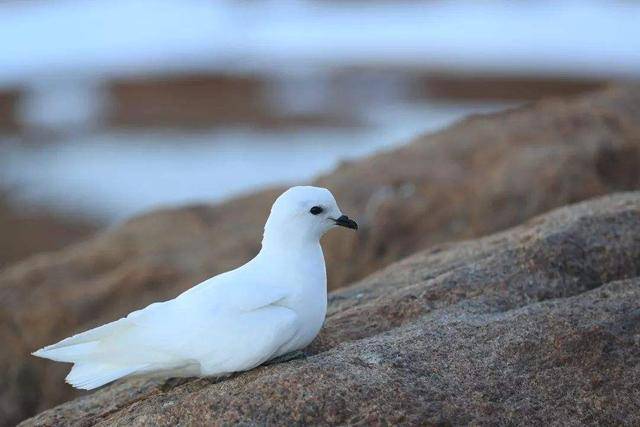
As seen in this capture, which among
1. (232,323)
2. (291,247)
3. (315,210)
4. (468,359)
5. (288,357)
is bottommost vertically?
(468,359)

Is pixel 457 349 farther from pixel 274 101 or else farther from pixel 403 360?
pixel 274 101

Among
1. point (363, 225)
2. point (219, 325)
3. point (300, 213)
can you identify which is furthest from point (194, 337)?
point (363, 225)

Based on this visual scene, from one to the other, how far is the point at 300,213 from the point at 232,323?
0.58 meters

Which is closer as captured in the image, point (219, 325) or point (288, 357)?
point (219, 325)

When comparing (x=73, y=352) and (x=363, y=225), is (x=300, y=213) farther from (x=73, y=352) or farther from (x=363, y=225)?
(x=363, y=225)

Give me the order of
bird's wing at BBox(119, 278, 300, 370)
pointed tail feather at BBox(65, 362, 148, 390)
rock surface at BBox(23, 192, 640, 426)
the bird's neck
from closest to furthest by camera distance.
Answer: rock surface at BBox(23, 192, 640, 426) < bird's wing at BBox(119, 278, 300, 370) < pointed tail feather at BBox(65, 362, 148, 390) < the bird's neck

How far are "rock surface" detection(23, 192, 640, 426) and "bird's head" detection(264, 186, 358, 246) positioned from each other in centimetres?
49

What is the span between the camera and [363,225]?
7.63 metres

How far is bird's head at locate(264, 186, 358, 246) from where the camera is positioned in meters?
4.48

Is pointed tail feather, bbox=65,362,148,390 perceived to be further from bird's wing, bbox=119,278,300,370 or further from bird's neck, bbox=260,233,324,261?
bird's neck, bbox=260,233,324,261

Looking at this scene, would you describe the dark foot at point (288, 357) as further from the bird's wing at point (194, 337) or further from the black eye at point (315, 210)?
the black eye at point (315, 210)

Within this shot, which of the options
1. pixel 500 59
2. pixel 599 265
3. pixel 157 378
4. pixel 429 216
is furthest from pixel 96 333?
pixel 500 59

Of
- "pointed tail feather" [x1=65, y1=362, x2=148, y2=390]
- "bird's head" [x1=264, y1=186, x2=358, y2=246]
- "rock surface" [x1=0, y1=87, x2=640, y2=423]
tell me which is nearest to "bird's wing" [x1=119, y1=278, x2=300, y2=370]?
"pointed tail feather" [x1=65, y1=362, x2=148, y2=390]

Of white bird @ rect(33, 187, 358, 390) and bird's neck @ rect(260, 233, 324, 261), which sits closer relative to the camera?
white bird @ rect(33, 187, 358, 390)
